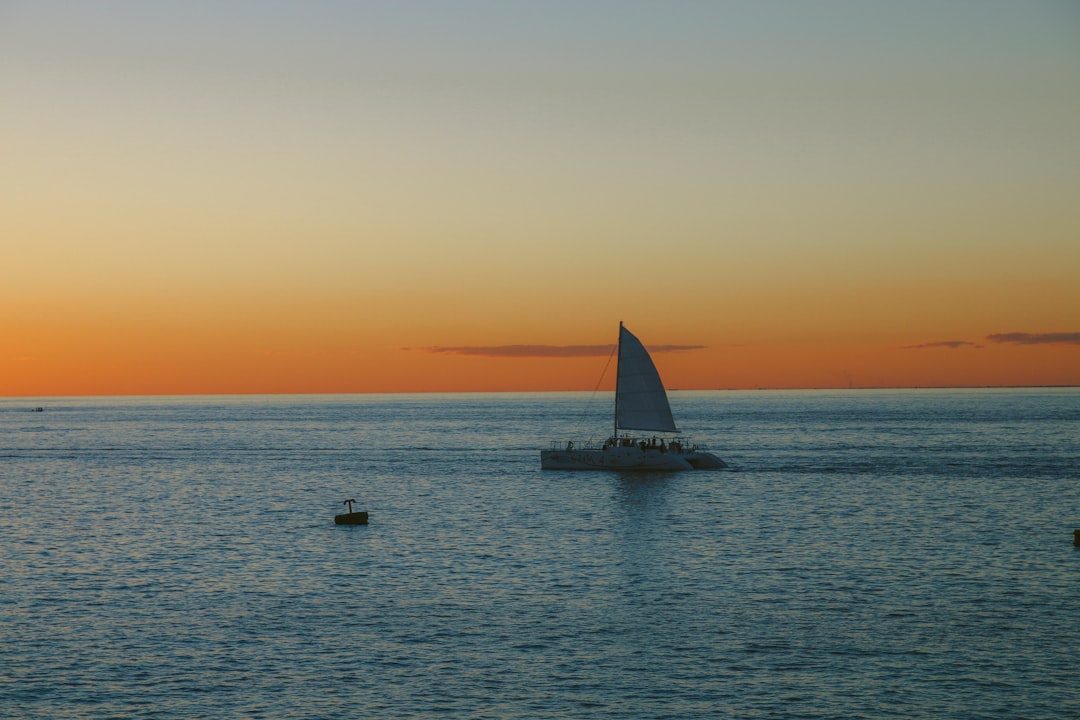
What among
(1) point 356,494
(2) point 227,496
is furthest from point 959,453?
(2) point 227,496

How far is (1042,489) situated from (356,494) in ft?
213

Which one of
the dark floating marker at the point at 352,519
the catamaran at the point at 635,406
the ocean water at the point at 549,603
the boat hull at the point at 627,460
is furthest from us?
the catamaran at the point at 635,406

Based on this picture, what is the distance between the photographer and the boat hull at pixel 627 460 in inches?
4353

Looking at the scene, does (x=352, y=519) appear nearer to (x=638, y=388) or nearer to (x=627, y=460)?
(x=627, y=460)

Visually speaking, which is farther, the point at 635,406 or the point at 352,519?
the point at 635,406

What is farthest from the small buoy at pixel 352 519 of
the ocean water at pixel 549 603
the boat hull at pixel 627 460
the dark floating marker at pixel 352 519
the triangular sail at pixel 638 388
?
the triangular sail at pixel 638 388

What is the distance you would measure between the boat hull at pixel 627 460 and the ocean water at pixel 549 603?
25.8 feet

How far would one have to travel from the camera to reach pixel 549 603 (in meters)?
49.5

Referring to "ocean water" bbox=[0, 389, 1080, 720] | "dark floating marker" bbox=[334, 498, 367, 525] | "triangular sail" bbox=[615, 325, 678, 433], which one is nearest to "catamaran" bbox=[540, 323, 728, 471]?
"triangular sail" bbox=[615, 325, 678, 433]

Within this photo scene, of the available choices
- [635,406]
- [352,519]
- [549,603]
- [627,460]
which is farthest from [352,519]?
[635,406]

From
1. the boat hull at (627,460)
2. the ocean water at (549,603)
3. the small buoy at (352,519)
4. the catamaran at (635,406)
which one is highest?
the catamaran at (635,406)

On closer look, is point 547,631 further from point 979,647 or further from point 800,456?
point 800,456

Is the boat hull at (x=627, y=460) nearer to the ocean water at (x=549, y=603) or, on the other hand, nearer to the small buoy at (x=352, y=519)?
the ocean water at (x=549, y=603)

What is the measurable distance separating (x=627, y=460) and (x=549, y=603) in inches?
2455
